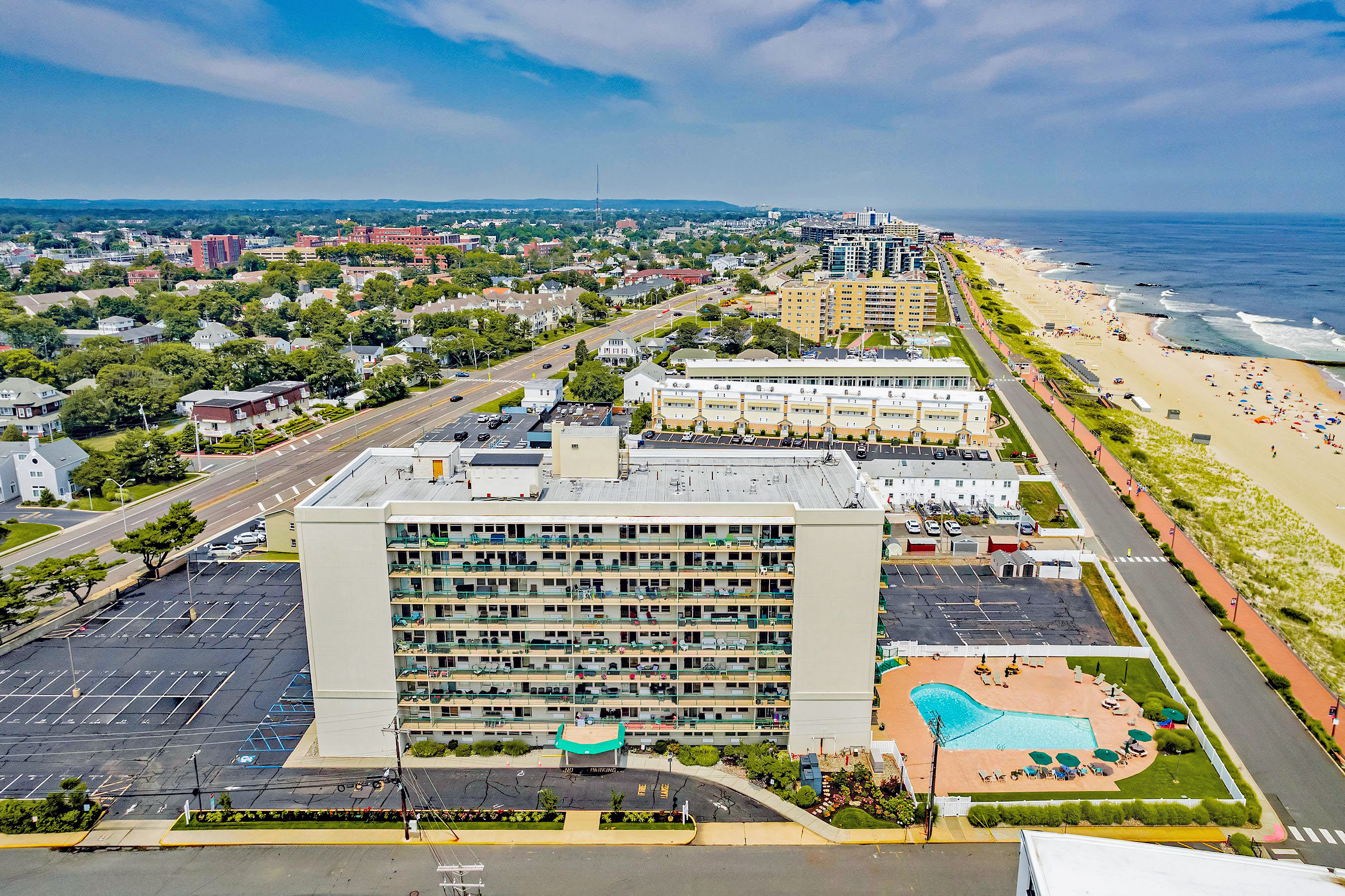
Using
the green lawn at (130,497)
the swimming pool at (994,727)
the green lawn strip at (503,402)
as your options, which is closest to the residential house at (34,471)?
the green lawn at (130,497)

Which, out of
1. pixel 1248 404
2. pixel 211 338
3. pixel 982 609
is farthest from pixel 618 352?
pixel 1248 404

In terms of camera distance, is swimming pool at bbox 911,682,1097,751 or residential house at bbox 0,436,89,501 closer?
swimming pool at bbox 911,682,1097,751

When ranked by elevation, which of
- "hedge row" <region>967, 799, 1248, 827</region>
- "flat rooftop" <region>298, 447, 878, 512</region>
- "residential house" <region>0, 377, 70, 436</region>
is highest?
"flat rooftop" <region>298, 447, 878, 512</region>

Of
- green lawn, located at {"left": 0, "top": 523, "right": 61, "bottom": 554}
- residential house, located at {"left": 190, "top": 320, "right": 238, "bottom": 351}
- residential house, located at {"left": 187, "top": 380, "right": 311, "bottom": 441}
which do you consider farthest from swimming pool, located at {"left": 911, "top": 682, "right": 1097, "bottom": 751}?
residential house, located at {"left": 190, "top": 320, "right": 238, "bottom": 351}

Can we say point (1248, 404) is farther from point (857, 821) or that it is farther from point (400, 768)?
point (400, 768)

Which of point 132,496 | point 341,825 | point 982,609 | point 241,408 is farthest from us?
point 241,408

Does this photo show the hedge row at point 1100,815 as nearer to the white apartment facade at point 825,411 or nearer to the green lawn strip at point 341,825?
the green lawn strip at point 341,825

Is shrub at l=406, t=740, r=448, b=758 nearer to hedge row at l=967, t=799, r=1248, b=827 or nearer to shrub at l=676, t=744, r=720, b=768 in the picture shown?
shrub at l=676, t=744, r=720, b=768
